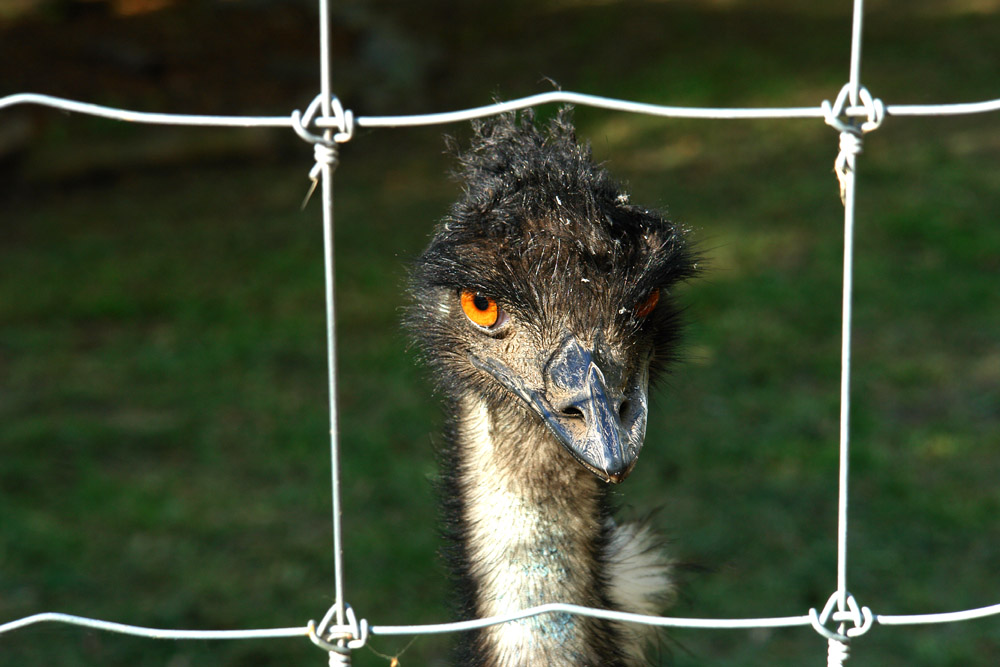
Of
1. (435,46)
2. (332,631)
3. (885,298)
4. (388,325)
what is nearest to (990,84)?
(885,298)

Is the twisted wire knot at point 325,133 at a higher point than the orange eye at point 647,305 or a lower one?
lower

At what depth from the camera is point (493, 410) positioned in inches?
78.6

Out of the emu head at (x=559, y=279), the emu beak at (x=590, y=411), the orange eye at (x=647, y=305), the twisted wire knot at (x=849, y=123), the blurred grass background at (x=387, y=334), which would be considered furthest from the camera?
the blurred grass background at (x=387, y=334)

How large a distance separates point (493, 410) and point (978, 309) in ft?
12.2

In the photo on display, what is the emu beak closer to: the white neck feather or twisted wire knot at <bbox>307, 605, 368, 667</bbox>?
the white neck feather

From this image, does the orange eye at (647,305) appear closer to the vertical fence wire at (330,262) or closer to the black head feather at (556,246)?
the black head feather at (556,246)

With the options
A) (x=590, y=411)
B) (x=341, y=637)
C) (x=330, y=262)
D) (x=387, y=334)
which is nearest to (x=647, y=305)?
(x=590, y=411)

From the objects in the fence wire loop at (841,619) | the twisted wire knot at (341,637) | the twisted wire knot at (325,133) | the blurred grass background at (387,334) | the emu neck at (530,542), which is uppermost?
the blurred grass background at (387,334)

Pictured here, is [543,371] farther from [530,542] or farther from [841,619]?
[841,619]

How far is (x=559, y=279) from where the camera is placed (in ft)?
5.75

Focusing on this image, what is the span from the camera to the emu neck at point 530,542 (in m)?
1.87

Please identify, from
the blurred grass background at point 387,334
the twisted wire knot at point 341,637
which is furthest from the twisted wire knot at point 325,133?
the blurred grass background at point 387,334

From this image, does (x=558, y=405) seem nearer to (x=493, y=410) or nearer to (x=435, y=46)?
(x=493, y=410)

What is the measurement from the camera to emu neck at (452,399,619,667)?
187 centimetres
